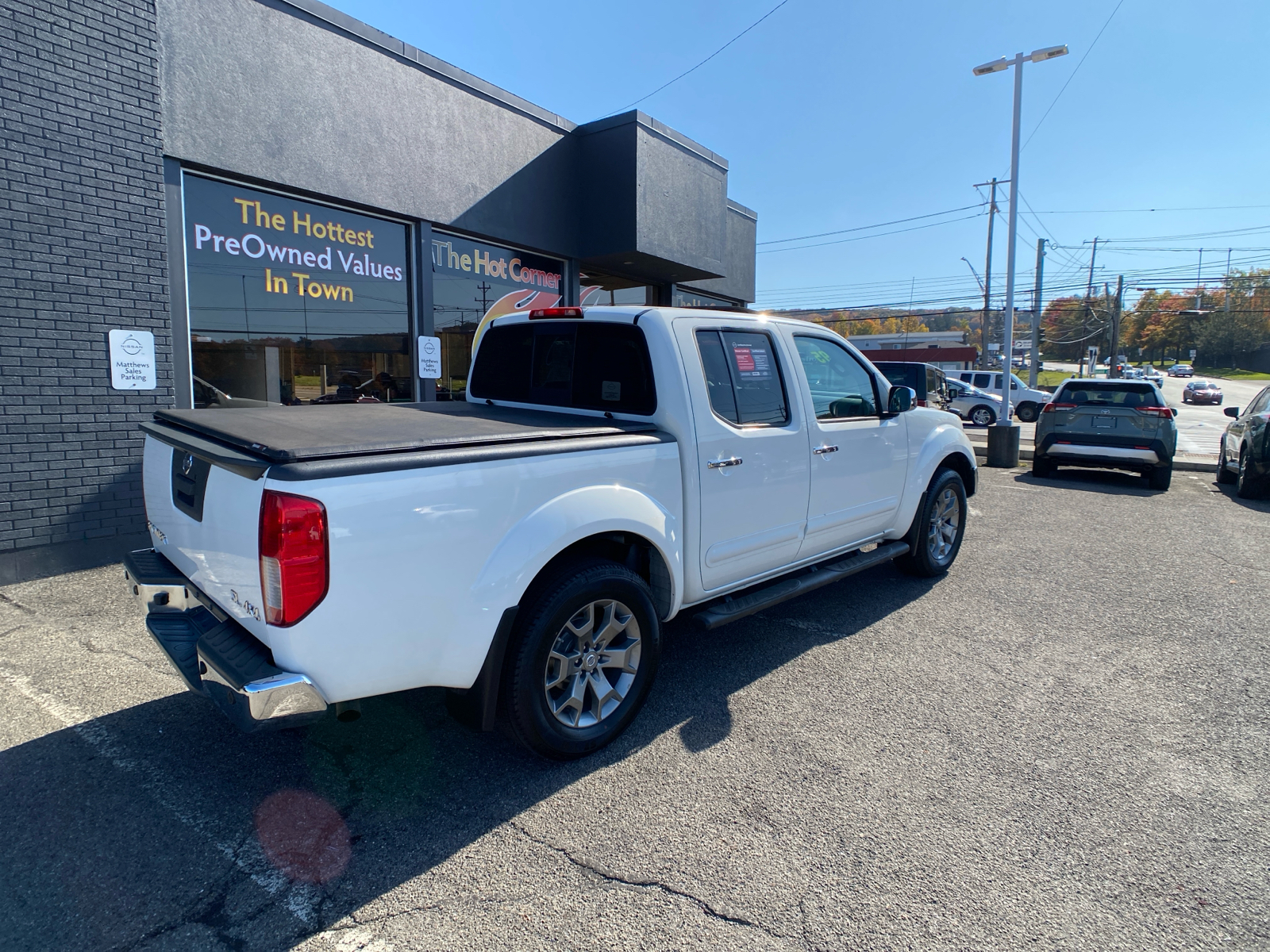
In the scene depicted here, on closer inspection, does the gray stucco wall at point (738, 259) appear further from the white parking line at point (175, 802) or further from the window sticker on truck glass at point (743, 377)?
the white parking line at point (175, 802)

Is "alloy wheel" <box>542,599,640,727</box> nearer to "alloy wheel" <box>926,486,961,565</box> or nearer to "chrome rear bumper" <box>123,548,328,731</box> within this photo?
"chrome rear bumper" <box>123,548,328,731</box>

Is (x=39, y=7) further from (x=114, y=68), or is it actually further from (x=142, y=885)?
(x=142, y=885)

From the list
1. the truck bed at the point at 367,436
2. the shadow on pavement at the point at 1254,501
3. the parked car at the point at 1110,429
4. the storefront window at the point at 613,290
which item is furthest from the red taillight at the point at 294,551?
the parked car at the point at 1110,429

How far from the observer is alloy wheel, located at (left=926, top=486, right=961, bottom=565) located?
5738 mm

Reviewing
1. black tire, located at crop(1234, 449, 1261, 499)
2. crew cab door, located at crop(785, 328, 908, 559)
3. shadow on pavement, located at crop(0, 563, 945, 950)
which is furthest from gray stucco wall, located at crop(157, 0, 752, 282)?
black tire, located at crop(1234, 449, 1261, 499)

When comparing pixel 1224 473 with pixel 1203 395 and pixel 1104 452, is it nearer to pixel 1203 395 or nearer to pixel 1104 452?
pixel 1104 452

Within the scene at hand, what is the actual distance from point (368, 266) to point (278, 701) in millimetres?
6821

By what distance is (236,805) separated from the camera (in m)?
2.81

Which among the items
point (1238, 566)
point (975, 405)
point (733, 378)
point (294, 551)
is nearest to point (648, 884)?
point (294, 551)

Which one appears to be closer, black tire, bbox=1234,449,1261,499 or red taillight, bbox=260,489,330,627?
red taillight, bbox=260,489,330,627

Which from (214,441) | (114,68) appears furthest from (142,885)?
(114,68)

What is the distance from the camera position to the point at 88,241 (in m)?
5.75

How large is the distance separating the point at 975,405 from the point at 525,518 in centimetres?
2542

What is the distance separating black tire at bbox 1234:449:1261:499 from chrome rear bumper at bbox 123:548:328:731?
12.2 meters
